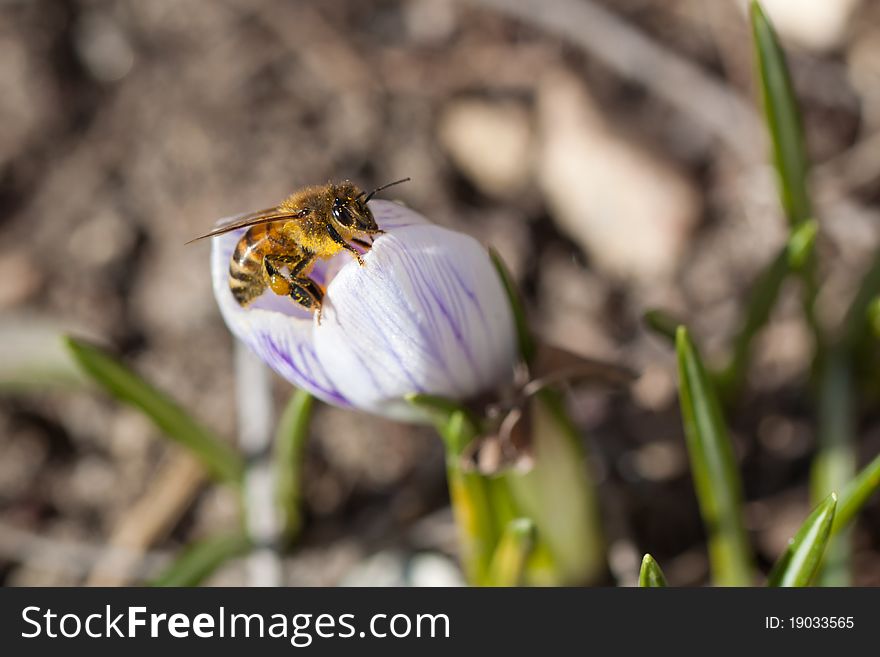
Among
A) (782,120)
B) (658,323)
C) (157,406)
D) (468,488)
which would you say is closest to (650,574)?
(468,488)

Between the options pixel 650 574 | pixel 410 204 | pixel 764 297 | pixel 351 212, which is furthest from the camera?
pixel 410 204

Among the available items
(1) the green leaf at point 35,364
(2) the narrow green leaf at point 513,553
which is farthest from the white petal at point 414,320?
(1) the green leaf at point 35,364

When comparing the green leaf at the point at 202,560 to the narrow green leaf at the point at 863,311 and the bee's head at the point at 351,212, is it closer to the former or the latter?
the bee's head at the point at 351,212

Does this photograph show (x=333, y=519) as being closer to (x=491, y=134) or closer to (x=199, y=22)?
(x=491, y=134)

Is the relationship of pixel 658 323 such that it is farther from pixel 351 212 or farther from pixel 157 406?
pixel 157 406

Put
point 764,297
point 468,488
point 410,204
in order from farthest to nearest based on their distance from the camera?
point 410,204 < point 764,297 < point 468,488

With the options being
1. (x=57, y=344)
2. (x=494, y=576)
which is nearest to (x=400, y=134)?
(x=57, y=344)
